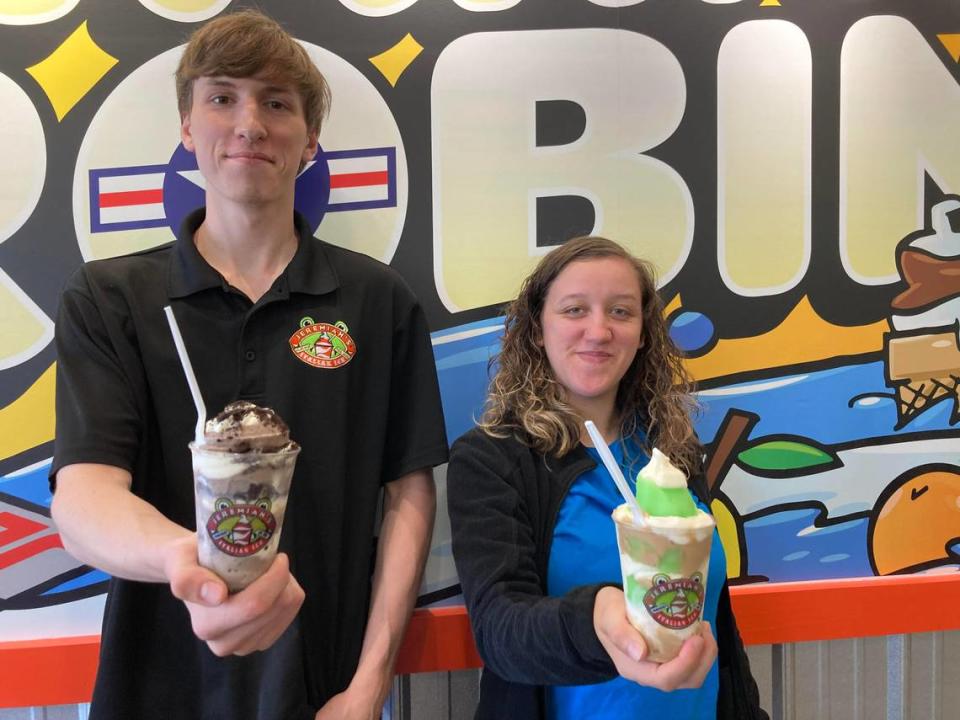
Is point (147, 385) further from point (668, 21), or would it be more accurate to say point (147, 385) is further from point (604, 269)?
point (668, 21)

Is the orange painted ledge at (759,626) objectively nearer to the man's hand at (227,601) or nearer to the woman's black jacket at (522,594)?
the woman's black jacket at (522,594)

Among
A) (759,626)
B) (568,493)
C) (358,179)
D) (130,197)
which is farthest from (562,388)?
(130,197)

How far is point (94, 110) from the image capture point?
1828mm

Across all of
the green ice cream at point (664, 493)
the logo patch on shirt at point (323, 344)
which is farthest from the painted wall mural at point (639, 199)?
the green ice cream at point (664, 493)

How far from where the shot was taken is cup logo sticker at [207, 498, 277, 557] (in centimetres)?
100

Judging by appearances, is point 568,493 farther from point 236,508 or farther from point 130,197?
point 130,197

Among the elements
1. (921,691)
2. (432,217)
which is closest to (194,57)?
(432,217)

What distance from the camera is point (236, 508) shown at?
39.3 inches

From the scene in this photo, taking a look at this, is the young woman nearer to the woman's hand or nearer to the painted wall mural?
the woman's hand

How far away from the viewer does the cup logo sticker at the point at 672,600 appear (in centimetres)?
105

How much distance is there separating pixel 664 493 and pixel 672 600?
6.2 inches

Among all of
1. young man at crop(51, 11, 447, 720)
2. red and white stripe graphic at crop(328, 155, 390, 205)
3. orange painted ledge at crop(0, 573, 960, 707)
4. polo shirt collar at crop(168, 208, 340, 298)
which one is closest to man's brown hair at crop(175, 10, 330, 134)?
young man at crop(51, 11, 447, 720)

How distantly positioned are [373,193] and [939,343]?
178 centimetres

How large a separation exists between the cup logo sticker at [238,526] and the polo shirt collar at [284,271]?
22.7 inches
